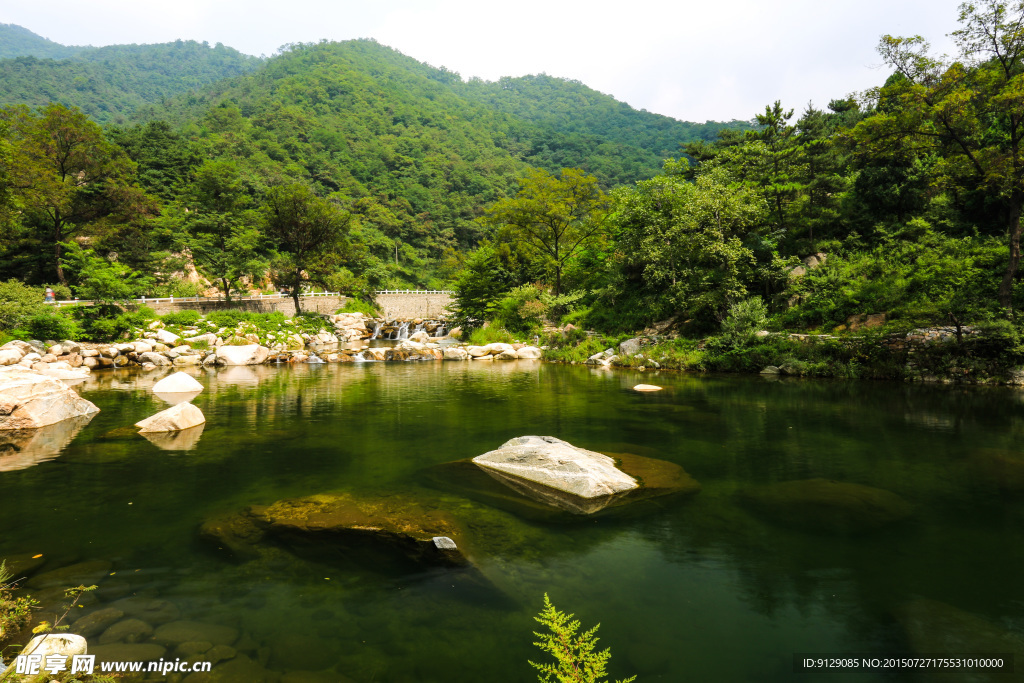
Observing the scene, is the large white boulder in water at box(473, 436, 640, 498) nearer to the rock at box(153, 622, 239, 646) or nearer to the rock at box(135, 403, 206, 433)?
the rock at box(153, 622, 239, 646)

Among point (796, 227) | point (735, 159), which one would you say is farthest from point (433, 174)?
point (796, 227)

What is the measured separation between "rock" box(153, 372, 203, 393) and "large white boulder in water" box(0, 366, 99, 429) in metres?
4.84

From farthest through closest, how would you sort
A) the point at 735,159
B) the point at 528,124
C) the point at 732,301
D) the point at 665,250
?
the point at 528,124 → the point at 735,159 → the point at 665,250 → the point at 732,301

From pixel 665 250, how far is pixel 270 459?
25.2 metres

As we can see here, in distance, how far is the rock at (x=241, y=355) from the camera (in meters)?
29.8

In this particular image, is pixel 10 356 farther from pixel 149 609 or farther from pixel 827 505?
pixel 827 505

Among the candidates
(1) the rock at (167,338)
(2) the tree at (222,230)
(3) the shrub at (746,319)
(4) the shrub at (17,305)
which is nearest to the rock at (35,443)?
(4) the shrub at (17,305)

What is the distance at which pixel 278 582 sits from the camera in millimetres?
5262

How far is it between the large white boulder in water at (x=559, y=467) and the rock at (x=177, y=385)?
52.5ft

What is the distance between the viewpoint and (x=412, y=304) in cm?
5947

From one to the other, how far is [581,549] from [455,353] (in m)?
28.4

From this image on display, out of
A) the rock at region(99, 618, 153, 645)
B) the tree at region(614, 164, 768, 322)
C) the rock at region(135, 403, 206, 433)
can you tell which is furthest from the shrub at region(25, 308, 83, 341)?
the tree at region(614, 164, 768, 322)

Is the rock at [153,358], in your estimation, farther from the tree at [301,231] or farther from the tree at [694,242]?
the tree at [694,242]

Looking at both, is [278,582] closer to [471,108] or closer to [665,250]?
[665,250]
